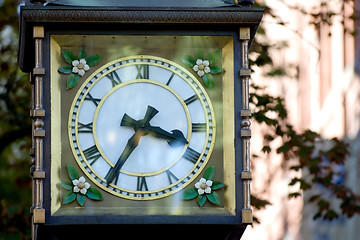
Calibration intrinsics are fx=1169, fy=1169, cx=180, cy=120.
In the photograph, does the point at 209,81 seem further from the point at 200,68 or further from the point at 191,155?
the point at 191,155

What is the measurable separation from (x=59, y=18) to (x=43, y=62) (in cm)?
24

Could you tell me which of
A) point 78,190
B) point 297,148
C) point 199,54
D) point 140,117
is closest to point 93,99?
point 140,117

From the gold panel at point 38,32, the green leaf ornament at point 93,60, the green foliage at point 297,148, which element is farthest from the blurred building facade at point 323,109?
the gold panel at point 38,32

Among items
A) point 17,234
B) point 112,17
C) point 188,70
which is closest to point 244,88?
point 188,70

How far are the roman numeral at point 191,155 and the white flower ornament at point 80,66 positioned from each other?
0.67 metres

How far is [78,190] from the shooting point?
585 centimetres

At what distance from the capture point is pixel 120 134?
19.6ft

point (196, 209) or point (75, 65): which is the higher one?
point (75, 65)

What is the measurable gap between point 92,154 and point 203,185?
1.92 feet

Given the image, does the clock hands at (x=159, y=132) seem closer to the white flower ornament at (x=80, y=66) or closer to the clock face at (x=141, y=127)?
the clock face at (x=141, y=127)

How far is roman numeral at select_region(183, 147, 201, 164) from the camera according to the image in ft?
19.5

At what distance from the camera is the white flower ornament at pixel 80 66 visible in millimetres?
6017

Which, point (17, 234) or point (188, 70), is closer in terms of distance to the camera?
point (188, 70)

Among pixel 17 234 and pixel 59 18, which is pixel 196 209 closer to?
pixel 59 18
